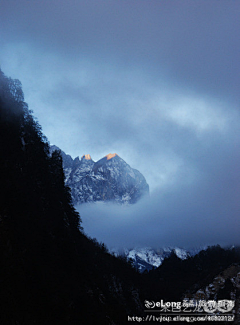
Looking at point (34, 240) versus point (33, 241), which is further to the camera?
point (34, 240)

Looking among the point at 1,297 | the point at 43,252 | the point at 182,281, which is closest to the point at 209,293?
the point at 182,281

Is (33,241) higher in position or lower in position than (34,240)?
lower

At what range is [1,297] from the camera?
29438mm

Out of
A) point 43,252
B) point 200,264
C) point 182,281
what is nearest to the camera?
point 43,252

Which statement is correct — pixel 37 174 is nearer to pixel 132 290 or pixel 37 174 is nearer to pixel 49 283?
pixel 49 283

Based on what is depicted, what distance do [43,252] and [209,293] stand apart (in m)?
122

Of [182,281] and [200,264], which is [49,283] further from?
[200,264]

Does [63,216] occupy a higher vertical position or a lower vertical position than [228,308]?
higher

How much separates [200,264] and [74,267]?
574ft

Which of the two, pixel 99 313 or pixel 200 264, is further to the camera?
pixel 200 264

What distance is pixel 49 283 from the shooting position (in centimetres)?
3894

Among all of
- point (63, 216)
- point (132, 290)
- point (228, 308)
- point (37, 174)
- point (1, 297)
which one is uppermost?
point (37, 174)

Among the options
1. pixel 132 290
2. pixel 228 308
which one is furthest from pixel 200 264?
pixel 132 290

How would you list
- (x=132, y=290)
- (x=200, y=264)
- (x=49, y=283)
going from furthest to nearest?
1. (x=200, y=264)
2. (x=132, y=290)
3. (x=49, y=283)
